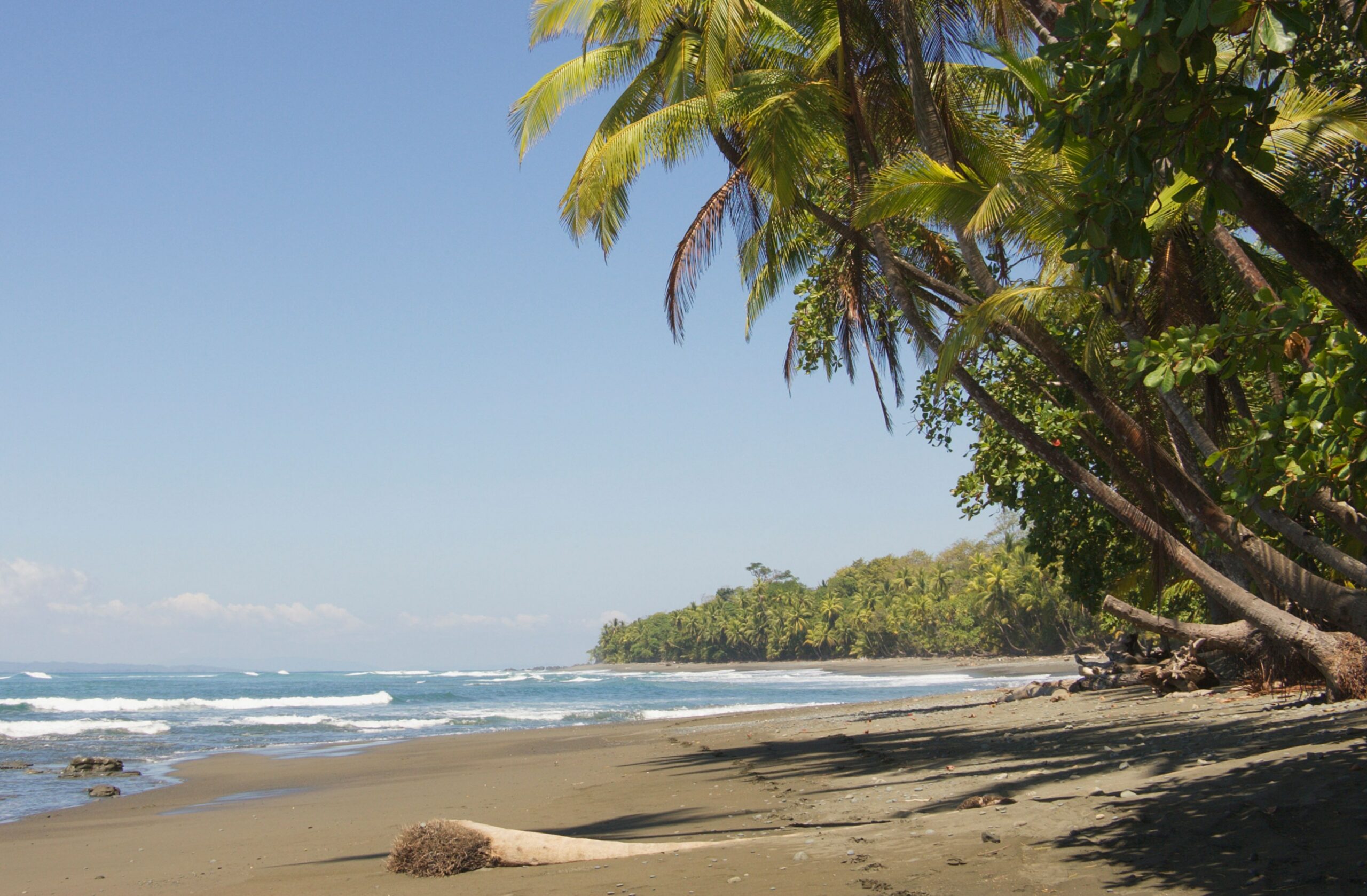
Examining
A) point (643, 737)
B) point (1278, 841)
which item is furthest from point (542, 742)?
point (1278, 841)

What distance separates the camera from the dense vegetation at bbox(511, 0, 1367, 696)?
3416mm

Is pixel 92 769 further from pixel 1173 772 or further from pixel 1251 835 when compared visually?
pixel 1251 835

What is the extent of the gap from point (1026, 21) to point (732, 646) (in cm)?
11081

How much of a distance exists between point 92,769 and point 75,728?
13.1 m

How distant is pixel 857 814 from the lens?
6.72m

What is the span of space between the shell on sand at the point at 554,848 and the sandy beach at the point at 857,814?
0.14 metres

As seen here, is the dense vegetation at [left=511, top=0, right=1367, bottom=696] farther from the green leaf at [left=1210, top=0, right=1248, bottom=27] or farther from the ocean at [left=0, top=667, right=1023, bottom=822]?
the ocean at [left=0, top=667, right=1023, bottom=822]

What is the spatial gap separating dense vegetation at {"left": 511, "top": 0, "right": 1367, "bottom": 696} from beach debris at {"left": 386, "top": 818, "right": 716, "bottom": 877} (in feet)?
14.0

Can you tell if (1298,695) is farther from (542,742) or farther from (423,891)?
(542,742)

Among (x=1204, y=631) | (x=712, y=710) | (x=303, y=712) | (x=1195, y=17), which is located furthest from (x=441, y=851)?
(x=303, y=712)

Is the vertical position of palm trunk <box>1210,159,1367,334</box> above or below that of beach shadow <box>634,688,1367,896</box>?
above

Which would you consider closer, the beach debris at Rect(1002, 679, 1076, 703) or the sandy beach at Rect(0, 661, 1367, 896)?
the sandy beach at Rect(0, 661, 1367, 896)

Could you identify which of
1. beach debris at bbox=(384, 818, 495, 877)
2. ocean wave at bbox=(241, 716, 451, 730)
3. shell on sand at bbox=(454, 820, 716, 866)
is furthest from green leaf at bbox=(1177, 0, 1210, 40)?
ocean wave at bbox=(241, 716, 451, 730)

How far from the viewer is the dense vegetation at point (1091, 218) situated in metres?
3.42
